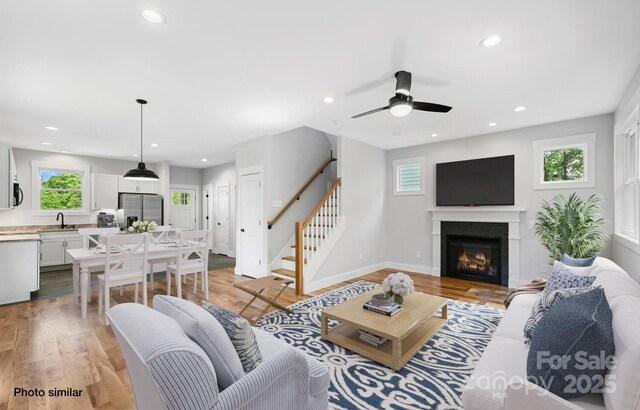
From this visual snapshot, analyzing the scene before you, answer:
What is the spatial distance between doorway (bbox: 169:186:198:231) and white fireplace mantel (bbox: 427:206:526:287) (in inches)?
275

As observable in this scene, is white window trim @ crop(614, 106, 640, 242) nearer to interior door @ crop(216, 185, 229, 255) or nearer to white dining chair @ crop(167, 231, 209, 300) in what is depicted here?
white dining chair @ crop(167, 231, 209, 300)

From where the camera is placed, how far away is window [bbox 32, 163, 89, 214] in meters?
6.50

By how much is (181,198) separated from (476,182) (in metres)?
8.06

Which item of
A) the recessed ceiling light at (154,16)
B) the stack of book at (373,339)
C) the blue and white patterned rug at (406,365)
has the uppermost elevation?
the recessed ceiling light at (154,16)

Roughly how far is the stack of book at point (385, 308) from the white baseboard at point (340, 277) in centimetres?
197

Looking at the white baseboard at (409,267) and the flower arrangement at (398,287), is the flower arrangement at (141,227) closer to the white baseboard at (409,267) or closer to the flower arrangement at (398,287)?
the flower arrangement at (398,287)

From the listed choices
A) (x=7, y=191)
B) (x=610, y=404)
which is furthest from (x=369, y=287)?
(x=7, y=191)

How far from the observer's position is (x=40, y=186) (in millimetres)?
6535

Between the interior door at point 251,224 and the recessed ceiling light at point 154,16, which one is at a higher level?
the recessed ceiling light at point 154,16

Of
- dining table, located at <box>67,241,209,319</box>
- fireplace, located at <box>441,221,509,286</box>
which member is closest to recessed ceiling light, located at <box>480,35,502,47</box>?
fireplace, located at <box>441,221,509,286</box>

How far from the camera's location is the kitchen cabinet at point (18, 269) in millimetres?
4023

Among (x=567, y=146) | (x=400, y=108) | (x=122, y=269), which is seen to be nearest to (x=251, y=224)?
(x=122, y=269)

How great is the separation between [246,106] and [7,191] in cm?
384

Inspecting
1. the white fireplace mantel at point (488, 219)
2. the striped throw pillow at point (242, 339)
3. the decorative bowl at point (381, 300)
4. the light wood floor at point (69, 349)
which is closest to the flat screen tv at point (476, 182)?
the white fireplace mantel at point (488, 219)
